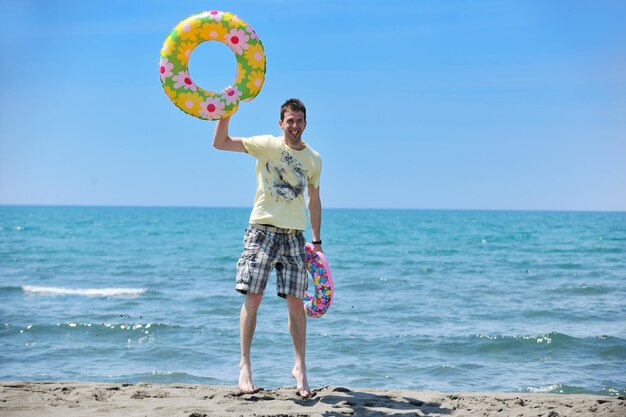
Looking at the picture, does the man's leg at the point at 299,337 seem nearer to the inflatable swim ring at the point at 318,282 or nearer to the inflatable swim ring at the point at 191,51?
the inflatable swim ring at the point at 318,282

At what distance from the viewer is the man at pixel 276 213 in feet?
15.9

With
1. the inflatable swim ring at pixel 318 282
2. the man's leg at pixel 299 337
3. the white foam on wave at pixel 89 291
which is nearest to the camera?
the man's leg at pixel 299 337

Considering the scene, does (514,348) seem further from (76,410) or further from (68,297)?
(68,297)

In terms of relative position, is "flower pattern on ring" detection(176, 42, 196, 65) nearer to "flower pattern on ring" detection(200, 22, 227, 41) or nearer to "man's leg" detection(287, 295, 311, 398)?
"flower pattern on ring" detection(200, 22, 227, 41)

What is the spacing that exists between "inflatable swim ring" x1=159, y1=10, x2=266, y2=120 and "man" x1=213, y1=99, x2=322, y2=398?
0.52 feet

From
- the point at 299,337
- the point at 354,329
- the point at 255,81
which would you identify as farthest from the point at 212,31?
the point at 354,329

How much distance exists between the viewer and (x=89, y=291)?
14375 mm

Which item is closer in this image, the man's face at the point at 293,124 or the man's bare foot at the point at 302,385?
the man's face at the point at 293,124

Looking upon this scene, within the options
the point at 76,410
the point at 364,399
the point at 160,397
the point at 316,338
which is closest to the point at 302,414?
the point at 364,399

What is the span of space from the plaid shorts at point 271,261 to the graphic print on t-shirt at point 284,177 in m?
0.26

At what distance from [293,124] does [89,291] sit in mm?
10697

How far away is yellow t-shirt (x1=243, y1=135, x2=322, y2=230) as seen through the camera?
4.88 metres

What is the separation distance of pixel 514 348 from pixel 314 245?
13.6 ft

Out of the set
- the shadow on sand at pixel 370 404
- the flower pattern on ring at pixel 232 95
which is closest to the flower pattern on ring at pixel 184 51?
the flower pattern on ring at pixel 232 95
